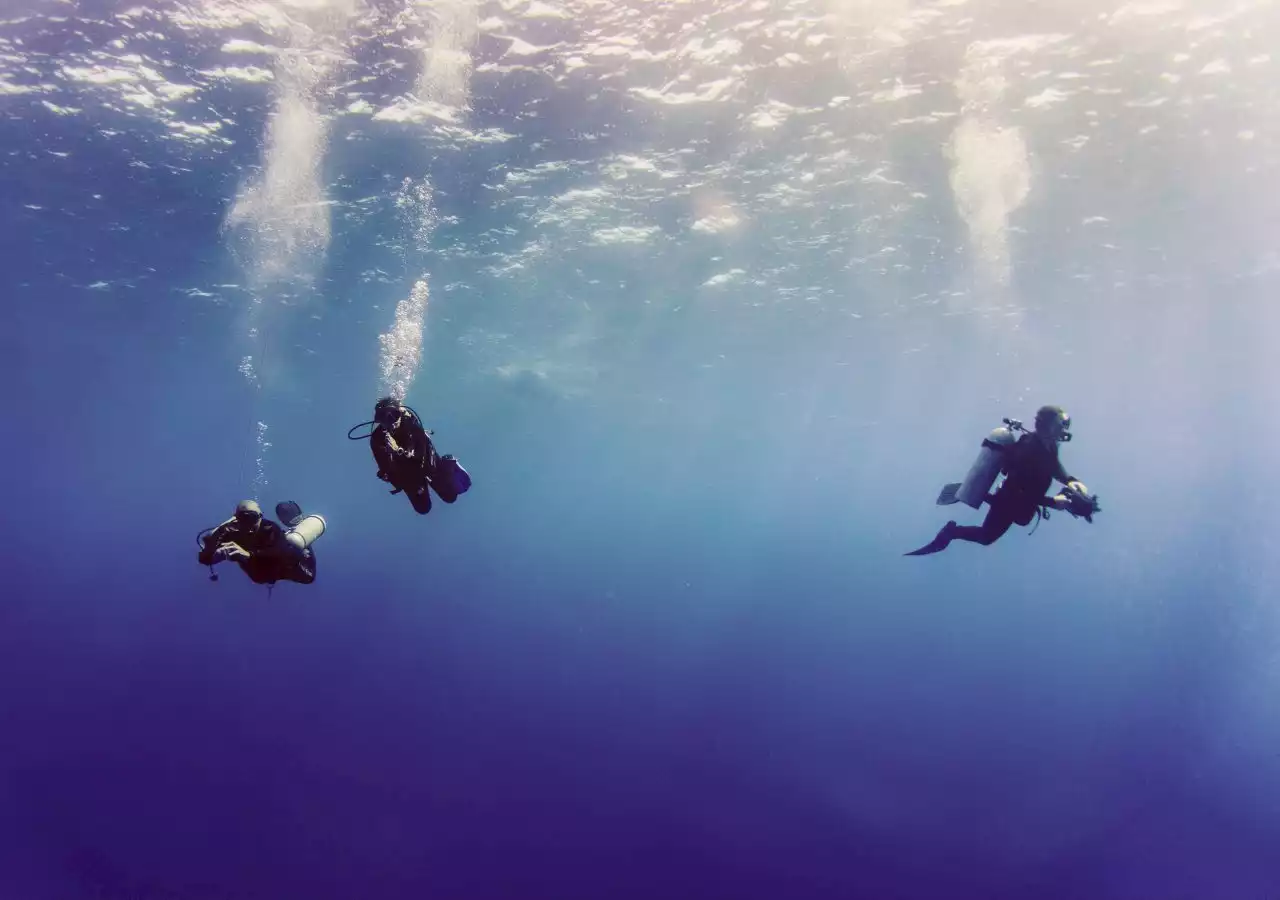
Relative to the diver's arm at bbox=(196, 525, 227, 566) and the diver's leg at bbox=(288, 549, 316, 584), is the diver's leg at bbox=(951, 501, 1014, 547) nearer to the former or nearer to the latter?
the diver's leg at bbox=(288, 549, 316, 584)

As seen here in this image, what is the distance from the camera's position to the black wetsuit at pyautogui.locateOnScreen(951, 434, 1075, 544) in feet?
20.1

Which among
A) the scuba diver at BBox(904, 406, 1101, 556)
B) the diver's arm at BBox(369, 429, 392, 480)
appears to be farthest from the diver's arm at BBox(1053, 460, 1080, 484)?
the diver's arm at BBox(369, 429, 392, 480)

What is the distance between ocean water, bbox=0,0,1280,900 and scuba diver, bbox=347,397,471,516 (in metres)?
8.55

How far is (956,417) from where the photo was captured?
175 feet

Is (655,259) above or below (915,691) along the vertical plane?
above

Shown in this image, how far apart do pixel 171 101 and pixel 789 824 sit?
69.8ft

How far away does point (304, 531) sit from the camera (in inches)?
235

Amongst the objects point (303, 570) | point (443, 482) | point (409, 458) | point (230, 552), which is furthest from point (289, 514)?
point (443, 482)

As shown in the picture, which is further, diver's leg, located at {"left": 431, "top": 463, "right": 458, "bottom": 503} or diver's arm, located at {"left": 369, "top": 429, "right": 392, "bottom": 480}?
diver's leg, located at {"left": 431, "top": 463, "right": 458, "bottom": 503}

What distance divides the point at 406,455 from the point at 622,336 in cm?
2573

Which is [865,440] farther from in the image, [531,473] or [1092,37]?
[1092,37]

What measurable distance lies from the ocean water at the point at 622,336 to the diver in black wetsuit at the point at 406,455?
856cm

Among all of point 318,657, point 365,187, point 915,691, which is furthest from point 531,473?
point 365,187

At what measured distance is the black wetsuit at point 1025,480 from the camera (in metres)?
6.14
